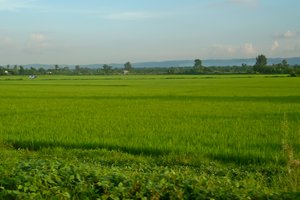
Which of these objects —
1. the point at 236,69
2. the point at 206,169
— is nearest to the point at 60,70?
the point at 236,69

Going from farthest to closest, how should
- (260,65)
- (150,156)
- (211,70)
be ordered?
(211,70) < (260,65) < (150,156)

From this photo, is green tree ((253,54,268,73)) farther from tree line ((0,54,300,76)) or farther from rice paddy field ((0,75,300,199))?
rice paddy field ((0,75,300,199))

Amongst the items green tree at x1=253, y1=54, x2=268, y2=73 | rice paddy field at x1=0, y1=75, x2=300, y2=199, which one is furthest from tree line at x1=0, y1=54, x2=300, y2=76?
rice paddy field at x1=0, y1=75, x2=300, y2=199

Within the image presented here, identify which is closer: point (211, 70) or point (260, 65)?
point (260, 65)

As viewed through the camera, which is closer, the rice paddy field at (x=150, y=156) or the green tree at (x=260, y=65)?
the rice paddy field at (x=150, y=156)

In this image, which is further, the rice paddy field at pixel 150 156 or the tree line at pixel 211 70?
the tree line at pixel 211 70

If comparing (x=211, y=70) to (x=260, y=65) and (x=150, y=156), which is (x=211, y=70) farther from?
(x=150, y=156)

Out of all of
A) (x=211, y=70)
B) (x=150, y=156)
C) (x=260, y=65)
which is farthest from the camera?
(x=211, y=70)

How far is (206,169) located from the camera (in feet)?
28.1

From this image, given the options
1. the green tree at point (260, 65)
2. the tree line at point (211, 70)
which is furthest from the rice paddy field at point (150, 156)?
the green tree at point (260, 65)

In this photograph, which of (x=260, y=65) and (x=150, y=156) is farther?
(x=260, y=65)

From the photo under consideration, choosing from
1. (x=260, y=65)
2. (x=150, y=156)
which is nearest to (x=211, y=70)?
(x=260, y=65)

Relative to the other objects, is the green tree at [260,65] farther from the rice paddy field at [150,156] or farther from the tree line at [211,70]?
the rice paddy field at [150,156]

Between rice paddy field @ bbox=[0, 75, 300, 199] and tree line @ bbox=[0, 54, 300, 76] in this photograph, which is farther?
tree line @ bbox=[0, 54, 300, 76]
